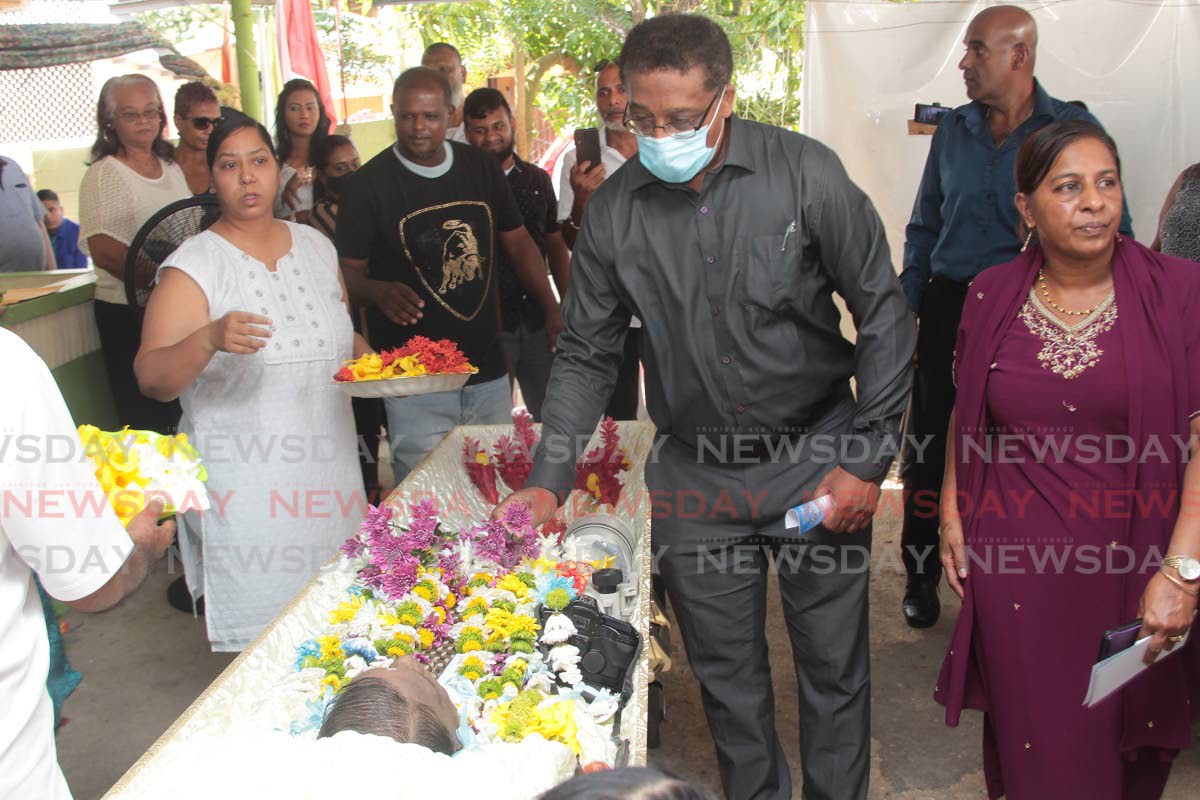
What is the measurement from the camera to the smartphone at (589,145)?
463 centimetres

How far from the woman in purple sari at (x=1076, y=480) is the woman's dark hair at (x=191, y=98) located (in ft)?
12.0

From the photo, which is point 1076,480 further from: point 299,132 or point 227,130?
point 299,132

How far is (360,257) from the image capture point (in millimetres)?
3924

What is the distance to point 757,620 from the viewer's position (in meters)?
2.81

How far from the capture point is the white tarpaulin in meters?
4.57

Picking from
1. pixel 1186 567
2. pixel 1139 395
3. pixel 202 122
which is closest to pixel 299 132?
pixel 202 122

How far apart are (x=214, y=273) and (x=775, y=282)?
1.62 meters

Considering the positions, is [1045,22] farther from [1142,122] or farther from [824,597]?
[824,597]

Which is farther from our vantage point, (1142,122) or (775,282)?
(1142,122)

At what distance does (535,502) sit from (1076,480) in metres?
1.26

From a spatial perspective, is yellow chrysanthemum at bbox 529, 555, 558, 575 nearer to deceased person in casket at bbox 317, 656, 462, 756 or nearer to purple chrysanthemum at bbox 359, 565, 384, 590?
purple chrysanthemum at bbox 359, 565, 384, 590

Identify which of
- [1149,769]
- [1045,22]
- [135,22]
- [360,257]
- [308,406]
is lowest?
[1149,769]

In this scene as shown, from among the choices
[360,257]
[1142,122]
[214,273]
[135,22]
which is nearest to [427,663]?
[214,273]

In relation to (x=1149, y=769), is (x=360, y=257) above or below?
above
